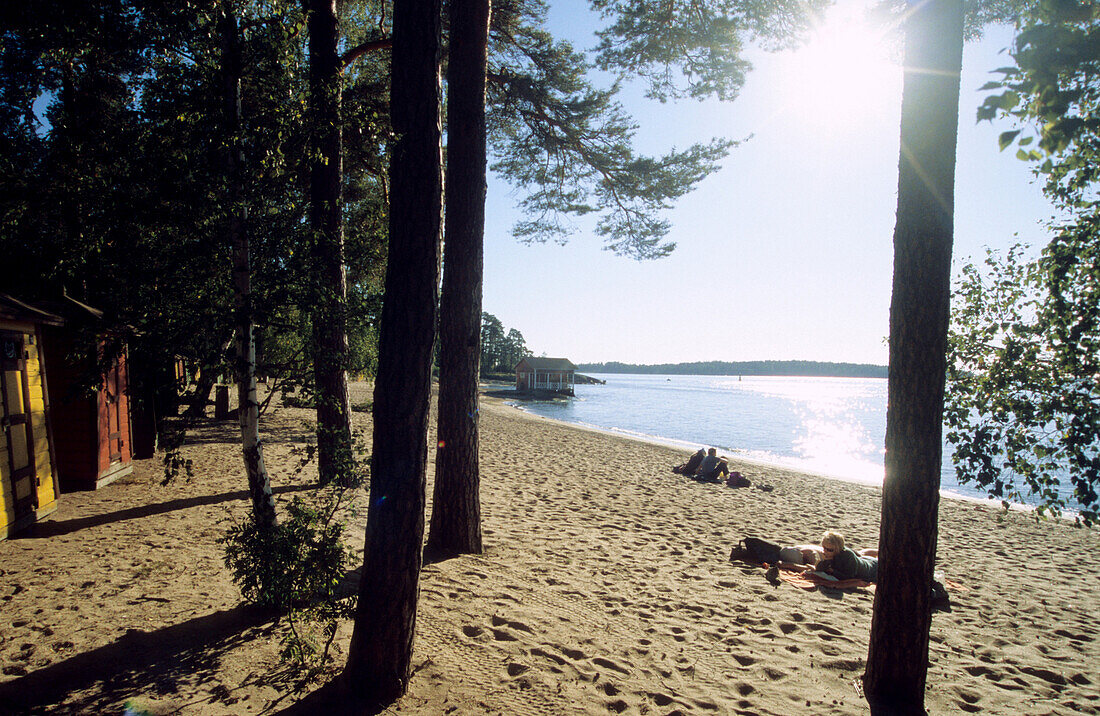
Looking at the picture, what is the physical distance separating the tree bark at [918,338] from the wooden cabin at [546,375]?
65.0m

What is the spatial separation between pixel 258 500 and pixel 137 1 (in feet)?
11.6

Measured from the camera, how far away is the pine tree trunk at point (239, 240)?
3455 mm

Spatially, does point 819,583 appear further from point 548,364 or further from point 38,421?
point 548,364

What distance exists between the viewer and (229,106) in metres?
3.50

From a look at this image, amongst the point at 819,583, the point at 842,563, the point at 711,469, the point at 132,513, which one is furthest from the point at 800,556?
the point at 132,513

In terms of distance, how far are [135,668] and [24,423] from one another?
469cm

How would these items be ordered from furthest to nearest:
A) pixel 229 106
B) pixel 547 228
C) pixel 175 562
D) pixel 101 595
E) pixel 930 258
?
pixel 547 228, pixel 175 562, pixel 101 595, pixel 229 106, pixel 930 258

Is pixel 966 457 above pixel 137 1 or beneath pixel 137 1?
beneath

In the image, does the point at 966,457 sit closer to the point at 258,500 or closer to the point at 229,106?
the point at 258,500

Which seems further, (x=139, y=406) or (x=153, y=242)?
(x=139, y=406)

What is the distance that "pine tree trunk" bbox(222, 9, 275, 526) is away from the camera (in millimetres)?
3455

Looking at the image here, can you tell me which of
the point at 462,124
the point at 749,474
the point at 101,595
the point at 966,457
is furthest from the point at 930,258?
the point at 749,474

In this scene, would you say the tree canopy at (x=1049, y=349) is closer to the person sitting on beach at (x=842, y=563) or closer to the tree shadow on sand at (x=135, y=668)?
the person sitting on beach at (x=842, y=563)

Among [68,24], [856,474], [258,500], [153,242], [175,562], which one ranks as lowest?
[856,474]
